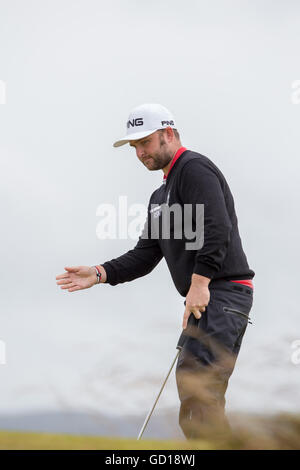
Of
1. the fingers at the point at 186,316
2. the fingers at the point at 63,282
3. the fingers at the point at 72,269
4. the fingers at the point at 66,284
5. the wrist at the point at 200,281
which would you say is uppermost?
the fingers at the point at 72,269

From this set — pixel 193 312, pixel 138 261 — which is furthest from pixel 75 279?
pixel 193 312

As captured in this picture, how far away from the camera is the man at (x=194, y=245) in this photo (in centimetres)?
473

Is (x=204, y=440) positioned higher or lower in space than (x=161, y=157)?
lower

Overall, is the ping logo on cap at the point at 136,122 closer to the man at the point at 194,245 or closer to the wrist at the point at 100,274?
the man at the point at 194,245

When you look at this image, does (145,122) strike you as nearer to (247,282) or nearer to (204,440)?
(247,282)

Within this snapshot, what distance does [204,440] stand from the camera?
1003 mm

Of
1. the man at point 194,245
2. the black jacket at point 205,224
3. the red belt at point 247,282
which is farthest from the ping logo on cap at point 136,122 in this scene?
the red belt at point 247,282

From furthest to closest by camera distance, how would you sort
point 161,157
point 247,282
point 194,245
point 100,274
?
point 100,274 < point 161,157 < point 247,282 < point 194,245

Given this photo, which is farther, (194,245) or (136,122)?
(136,122)

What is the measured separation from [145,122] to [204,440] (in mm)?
4602

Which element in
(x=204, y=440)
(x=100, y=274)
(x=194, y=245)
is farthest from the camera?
(x=100, y=274)

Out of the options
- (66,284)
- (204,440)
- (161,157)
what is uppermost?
(161,157)

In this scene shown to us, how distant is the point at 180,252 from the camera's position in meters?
5.19

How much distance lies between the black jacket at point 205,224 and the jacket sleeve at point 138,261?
0.32 metres
